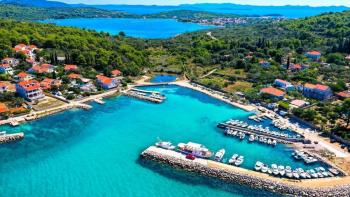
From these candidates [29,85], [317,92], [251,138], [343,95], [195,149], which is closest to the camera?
[195,149]

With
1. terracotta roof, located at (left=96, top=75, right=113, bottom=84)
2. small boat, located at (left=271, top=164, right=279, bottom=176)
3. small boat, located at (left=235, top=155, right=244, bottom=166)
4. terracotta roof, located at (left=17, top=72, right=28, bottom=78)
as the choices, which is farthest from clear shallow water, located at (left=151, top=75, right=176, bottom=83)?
small boat, located at (left=271, top=164, right=279, bottom=176)

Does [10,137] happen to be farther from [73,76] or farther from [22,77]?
[73,76]

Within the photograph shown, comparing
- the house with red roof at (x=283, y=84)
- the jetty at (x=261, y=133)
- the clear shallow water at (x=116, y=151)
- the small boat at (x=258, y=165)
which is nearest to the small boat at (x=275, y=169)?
the small boat at (x=258, y=165)

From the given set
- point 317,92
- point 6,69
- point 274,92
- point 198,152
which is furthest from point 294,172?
point 6,69

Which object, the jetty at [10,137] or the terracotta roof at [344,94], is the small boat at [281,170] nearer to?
the terracotta roof at [344,94]

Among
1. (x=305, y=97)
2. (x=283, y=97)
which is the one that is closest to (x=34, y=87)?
(x=283, y=97)

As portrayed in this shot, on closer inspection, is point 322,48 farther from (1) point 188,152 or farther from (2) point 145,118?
(1) point 188,152
